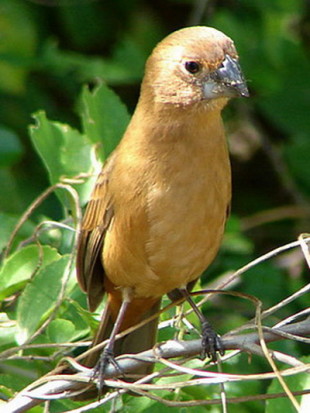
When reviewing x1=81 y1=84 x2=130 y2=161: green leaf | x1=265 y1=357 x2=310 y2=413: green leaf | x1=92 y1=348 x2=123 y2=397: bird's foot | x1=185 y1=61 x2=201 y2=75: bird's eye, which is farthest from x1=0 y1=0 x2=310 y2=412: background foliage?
x1=265 y1=357 x2=310 y2=413: green leaf

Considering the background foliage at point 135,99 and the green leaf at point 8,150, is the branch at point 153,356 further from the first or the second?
the green leaf at point 8,150

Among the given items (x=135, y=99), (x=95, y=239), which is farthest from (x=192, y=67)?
(x=135, y=99)

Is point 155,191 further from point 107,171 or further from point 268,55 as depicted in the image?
point 268,55

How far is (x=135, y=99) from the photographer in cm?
611

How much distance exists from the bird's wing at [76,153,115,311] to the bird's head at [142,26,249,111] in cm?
38

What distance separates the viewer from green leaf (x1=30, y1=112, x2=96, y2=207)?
407cm

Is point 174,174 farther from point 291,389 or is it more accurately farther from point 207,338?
point 291,389

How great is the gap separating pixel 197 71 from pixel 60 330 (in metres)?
1.01

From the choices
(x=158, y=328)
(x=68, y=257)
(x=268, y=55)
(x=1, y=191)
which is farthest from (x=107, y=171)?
(x=268, y=55)

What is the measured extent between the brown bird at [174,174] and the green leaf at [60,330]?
157 mm

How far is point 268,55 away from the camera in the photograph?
5.76 metres

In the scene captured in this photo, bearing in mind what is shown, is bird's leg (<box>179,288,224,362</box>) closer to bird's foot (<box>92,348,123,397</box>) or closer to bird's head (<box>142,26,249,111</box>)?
bird's foot (<box>92,348,123,397</box>)

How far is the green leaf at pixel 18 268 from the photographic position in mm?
3637

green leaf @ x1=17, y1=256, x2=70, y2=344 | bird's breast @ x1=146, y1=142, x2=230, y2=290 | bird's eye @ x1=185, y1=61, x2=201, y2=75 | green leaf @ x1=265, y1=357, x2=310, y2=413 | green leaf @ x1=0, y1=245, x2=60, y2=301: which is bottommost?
green leaf @ x1=265, y1=357, x2=310, y2=413
